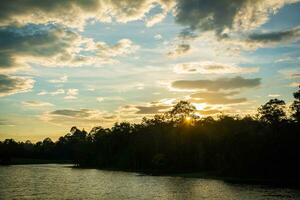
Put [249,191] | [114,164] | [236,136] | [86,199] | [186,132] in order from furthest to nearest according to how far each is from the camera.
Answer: [114,164] → [186,132] → [236,136] → [249,191] → [86,199]

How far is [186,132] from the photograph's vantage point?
5153 inches

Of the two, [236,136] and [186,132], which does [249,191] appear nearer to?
[236,136]

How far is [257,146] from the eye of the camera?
9494cm

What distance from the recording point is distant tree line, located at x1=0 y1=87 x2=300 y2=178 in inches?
3625

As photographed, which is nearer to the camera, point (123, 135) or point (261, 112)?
point (261, 112)

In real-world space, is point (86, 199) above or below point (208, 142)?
below

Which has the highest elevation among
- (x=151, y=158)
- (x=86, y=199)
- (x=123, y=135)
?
(x=123, y=135)

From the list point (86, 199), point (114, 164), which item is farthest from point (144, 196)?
point (114, 164)

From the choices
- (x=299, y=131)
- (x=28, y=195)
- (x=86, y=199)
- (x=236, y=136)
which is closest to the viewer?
(x=86, y=199)

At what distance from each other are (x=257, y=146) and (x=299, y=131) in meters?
10.3

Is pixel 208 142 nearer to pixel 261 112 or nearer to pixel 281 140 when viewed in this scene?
pixel 261 112

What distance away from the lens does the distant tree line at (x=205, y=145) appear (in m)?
92.1

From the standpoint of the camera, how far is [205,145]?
123500 mm

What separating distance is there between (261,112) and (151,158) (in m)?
40.4
